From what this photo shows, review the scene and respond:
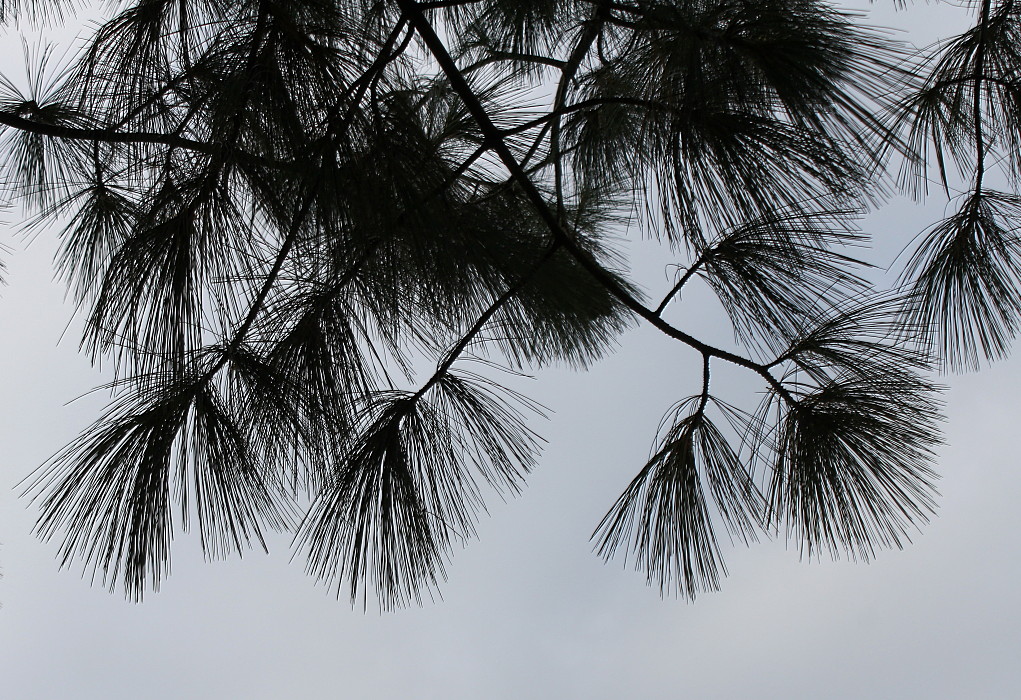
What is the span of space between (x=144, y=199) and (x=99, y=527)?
→ 29 centimetres

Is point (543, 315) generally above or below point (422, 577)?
above

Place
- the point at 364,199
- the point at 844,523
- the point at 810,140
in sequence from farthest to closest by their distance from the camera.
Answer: the point at 844,523 → the point at 364,199 → the point at 810,140

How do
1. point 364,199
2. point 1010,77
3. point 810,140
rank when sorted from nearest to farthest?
1. point 810,140
2. point 364,199
3. point 1010,77

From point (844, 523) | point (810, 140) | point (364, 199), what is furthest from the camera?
point (844, 523)

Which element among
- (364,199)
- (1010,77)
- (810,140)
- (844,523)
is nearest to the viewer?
(810,140)

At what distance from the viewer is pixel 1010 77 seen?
0.91m

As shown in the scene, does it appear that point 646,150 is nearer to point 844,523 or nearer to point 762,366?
point 762,366

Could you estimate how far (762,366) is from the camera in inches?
30.1

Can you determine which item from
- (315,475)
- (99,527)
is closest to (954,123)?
(315,475)

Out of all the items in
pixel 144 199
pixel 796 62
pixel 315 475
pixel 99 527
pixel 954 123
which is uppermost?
pixel 954 123

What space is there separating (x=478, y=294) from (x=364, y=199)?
0.59 ft

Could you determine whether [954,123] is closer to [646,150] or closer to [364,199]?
[646,150]

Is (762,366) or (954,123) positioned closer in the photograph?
(762,366)

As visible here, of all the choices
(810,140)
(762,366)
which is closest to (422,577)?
(762,366)
